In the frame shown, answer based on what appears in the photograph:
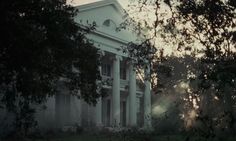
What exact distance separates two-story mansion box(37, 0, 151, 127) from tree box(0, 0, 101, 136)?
17.5 meters

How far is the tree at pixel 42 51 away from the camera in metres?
15.0

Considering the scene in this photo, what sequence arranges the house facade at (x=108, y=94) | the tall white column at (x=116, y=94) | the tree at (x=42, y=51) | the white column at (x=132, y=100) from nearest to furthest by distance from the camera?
the tree at (x=42, y=51) < the house facade at (x=108, y=94) < the tall white column at (x=116, y=94) < the white column at (x=132, y=100)

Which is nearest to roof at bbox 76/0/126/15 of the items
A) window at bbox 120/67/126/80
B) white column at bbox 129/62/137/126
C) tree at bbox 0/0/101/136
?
white column at bbox 129/62/137/126

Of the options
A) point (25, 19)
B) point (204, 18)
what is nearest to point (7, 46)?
point (25, 19)

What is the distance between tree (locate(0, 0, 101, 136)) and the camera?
1502 centimetres

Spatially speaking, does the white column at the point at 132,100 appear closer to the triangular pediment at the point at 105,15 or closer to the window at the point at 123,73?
the window at the point at 123,73

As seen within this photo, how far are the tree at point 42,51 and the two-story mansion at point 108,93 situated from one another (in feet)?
57.4

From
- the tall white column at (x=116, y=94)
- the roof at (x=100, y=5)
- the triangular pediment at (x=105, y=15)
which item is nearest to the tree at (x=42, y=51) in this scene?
the roof at (x=100, y=5)

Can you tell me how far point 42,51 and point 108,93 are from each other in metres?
33.1

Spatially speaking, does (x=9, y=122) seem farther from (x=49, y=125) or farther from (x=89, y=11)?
(x=89, y=11)

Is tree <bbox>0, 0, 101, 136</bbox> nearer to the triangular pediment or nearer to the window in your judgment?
the triangular pediment

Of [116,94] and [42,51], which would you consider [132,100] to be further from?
[42,51]

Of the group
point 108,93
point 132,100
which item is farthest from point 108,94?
point 132,100

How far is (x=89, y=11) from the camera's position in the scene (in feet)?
146
